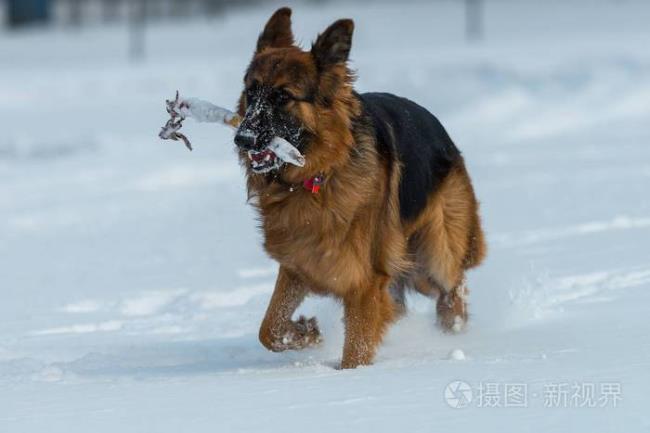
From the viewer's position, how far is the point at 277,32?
633 cm

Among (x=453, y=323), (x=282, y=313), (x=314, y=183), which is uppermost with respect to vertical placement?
(x=314, y=183)

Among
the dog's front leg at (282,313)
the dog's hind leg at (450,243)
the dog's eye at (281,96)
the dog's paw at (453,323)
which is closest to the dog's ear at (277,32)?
the dog's eye at (281,96)

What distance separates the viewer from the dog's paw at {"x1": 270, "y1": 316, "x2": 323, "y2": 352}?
6.41 m

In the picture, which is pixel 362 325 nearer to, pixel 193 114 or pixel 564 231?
pixel 193 114

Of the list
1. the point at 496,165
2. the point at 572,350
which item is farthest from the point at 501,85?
the point at 572,350

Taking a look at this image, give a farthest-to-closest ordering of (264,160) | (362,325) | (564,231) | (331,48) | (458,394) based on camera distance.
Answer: (564,231)
(362,325)
(331,48)
(264,160)
(458,394)

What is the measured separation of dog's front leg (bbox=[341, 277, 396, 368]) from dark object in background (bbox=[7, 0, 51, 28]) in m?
28.7

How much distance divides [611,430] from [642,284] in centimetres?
309

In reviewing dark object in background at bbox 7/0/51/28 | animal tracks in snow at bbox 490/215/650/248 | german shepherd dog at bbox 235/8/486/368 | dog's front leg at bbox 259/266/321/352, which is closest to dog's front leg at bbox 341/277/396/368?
german shepherd dog at bbox 235/8/486/368

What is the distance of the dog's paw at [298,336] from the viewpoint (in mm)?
6414

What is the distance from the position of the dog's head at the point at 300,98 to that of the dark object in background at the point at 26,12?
2852 centimetres

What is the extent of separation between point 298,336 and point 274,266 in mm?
2606

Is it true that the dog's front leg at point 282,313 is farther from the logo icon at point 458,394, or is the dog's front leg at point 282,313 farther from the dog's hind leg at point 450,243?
the logo icon at point 458,394

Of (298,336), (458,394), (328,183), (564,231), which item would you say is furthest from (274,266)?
(458,394)
